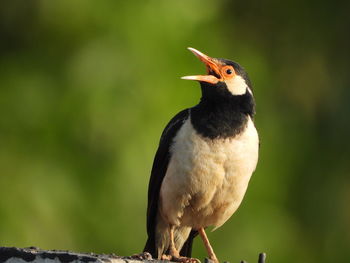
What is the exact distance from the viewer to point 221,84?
807cm

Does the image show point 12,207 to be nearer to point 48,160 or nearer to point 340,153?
point 48,160

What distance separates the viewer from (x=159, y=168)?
8297 millimetres

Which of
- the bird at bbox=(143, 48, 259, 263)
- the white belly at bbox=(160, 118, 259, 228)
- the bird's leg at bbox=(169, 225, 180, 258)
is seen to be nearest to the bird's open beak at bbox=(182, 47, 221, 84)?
the bird at bbox=(143, 48, 259, 263)

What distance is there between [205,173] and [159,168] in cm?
56

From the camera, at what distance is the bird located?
787cm

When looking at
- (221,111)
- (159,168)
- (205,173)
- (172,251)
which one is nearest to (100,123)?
(159,168)

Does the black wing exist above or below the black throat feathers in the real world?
below

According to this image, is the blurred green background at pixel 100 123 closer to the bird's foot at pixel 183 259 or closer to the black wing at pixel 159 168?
the black wing at pixel 159 168

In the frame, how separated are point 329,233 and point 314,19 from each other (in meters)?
3.05

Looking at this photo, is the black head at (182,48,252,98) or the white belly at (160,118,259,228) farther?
the black head at (182,48,252,98)

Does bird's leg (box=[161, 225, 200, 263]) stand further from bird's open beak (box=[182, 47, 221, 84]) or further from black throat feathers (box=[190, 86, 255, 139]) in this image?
bird's open beak (box=[182, 47, 221, 84])

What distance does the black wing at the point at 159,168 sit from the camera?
8203 millimetres

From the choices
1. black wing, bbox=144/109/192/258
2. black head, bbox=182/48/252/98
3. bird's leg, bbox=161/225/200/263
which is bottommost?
bird's leg, bbox=161/225/200/263

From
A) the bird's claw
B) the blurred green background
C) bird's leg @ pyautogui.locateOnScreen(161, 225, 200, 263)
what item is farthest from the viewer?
the blurred green background
